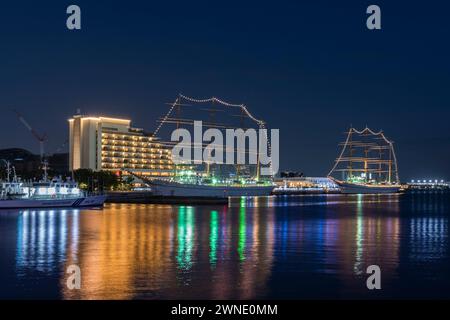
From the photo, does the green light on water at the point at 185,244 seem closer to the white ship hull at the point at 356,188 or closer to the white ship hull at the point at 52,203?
the white ship hull at the point at 52,203

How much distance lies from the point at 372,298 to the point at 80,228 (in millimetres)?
24974

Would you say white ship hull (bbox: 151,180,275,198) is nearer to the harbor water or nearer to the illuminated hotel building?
the illuminated hotel building

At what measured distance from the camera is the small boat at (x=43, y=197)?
61438 millimetres

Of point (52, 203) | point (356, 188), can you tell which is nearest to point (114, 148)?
point (356, 188)

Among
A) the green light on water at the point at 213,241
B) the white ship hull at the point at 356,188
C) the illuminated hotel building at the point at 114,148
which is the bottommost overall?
the white ship hull at the point at 356,188

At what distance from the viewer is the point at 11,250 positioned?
2570cm

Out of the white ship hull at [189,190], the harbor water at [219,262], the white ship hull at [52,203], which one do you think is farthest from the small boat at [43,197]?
the white ship hull at [189,190]

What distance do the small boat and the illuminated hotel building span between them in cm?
8904

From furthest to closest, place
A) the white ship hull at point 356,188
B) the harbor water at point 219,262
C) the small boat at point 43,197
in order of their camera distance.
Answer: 1. the white ship hull at point 356,188
2. the small boat at point 43,197
3. the harbor water at point 219,262

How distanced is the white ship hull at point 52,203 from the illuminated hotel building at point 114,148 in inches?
3559
